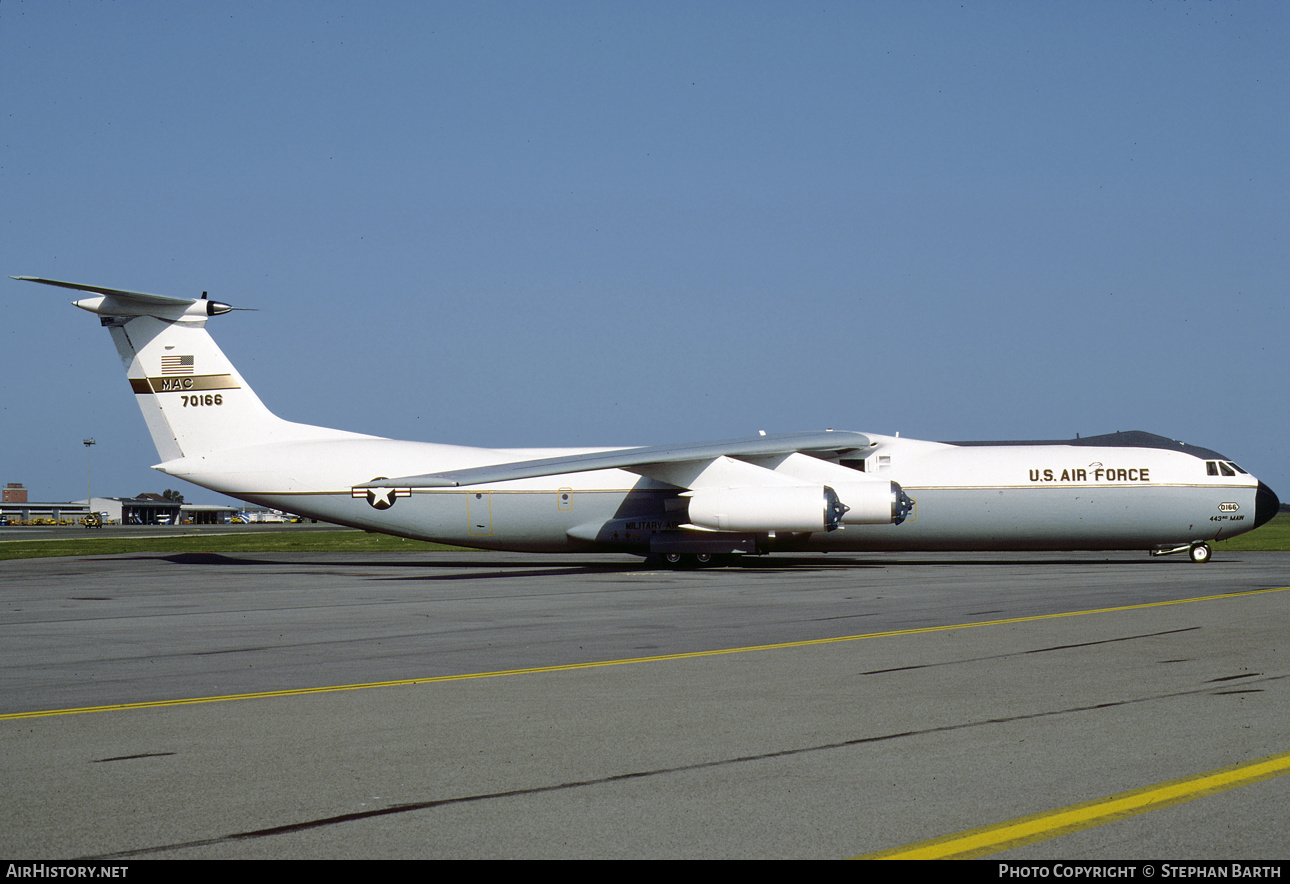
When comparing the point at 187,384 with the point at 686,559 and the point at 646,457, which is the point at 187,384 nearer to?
the point at 646,457

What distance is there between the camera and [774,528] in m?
26.8

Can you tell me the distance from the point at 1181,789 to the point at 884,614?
32.8 ft

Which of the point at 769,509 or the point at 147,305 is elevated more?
the point at 147,305

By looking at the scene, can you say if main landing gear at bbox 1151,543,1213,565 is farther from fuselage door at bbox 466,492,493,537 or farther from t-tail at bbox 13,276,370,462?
t-tail at bbox 13,276,370,462

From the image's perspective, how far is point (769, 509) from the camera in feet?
87.7

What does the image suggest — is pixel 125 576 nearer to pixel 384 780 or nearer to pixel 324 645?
pixel 324 645

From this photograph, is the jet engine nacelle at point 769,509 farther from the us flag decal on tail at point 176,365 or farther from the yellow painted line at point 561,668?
the us flag decal on tail at point 176,365

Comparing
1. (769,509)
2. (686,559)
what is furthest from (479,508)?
(769,509)

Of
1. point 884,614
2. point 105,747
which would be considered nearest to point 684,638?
point 884,614

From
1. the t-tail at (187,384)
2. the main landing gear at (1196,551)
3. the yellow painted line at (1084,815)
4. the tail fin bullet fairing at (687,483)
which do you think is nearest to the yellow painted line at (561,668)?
the yellow painted line at (1084,815)

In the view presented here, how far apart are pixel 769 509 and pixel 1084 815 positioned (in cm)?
2132

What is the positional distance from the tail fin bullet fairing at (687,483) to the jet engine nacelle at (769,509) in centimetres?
4

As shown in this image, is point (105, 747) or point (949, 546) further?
point (949, 546)

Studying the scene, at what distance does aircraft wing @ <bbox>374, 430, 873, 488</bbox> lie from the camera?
24.4 meters
